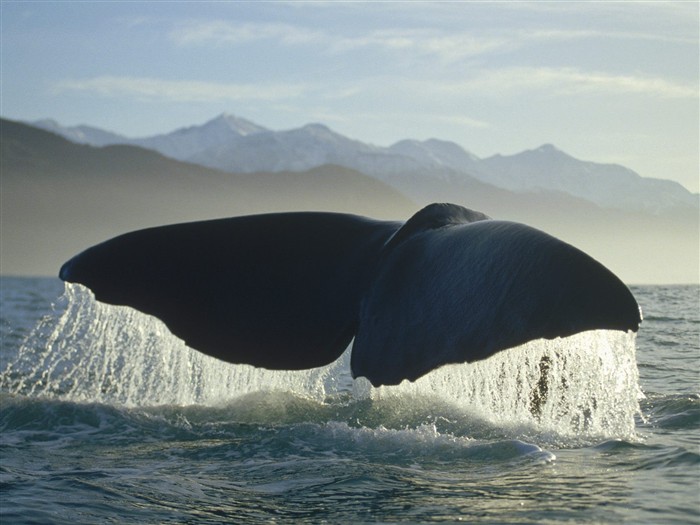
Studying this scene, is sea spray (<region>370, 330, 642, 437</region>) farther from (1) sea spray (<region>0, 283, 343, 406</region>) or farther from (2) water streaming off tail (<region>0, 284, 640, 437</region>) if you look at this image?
(1) sea spray (<region>0, 283, 343, 406</region>)

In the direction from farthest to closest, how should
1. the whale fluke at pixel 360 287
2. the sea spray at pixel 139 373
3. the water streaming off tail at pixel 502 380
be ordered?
1. the sea spray at pixel 139 373
2. the water streaming off tail at pixel 502 380
3. the whale fluke at pixel 360 287

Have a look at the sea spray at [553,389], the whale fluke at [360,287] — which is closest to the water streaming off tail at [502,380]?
the sea spray at [553,389]

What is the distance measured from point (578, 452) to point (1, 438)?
4.11m

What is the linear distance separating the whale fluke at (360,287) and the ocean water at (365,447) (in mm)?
274

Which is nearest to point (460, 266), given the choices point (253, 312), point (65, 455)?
point (253, 312)

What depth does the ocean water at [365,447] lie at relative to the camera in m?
5.15

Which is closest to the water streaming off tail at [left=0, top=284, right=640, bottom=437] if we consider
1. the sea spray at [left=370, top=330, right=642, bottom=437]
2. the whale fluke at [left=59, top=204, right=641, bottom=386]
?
the sea spray at [left=370, top=330, right=642, bottom=437]

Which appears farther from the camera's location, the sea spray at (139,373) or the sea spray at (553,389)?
the sea spray at (139,373)

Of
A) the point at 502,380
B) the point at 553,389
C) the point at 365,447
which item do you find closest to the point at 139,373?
the point at 365,447

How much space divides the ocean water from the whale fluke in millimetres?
274

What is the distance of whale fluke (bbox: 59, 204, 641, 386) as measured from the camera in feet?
15.8

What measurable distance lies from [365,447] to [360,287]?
1.18 m

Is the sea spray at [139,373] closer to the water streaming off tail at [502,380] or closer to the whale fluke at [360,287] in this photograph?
the water streaming off tail at [502,380]

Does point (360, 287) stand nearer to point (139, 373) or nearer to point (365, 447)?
point (365, 447)
